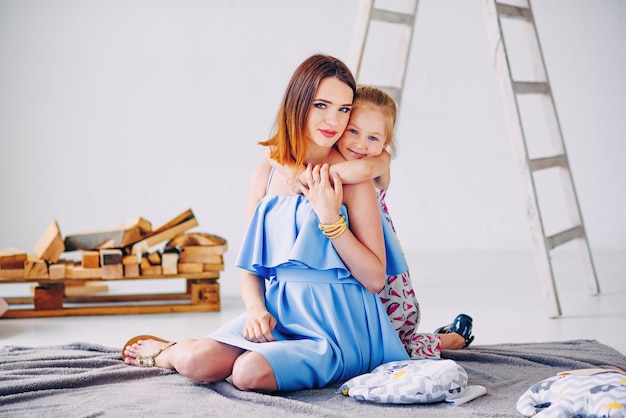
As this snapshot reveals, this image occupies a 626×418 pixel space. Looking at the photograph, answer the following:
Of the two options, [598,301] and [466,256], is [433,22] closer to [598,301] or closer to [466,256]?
[466,256]

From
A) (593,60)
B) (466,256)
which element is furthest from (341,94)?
(593,60)

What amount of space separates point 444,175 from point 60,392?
430cm

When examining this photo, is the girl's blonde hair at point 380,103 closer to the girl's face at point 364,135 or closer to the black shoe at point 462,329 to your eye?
the girl's face at point 364,135

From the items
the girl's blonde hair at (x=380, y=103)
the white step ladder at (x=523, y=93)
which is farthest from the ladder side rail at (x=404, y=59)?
the girl's blonde hair at (x=380, y=103)

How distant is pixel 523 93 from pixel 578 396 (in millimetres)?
2116

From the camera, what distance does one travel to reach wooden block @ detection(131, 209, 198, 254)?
4066 millimetres

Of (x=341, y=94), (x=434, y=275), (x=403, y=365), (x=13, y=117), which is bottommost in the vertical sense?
(x=403, y=365)

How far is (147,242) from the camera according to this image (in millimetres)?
4070

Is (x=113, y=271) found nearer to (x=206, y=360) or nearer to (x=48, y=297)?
(x=48, y=297)

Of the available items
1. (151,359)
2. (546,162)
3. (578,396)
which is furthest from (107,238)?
(578,396)

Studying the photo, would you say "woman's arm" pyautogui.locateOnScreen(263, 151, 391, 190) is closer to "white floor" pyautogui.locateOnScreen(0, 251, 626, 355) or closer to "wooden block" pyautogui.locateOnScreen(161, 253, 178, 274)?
"white floor" pyautogui.locateOnScreen(0, 251, 626, 355)

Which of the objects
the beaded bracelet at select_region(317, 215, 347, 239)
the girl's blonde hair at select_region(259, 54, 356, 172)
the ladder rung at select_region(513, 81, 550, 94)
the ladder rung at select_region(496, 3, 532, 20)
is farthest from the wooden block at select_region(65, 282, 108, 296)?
the ladder rung at select_region(496, 3, 532, 20)

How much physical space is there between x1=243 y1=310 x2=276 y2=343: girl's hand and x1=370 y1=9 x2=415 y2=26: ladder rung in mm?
1823

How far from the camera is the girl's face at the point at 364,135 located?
2.51 metres
